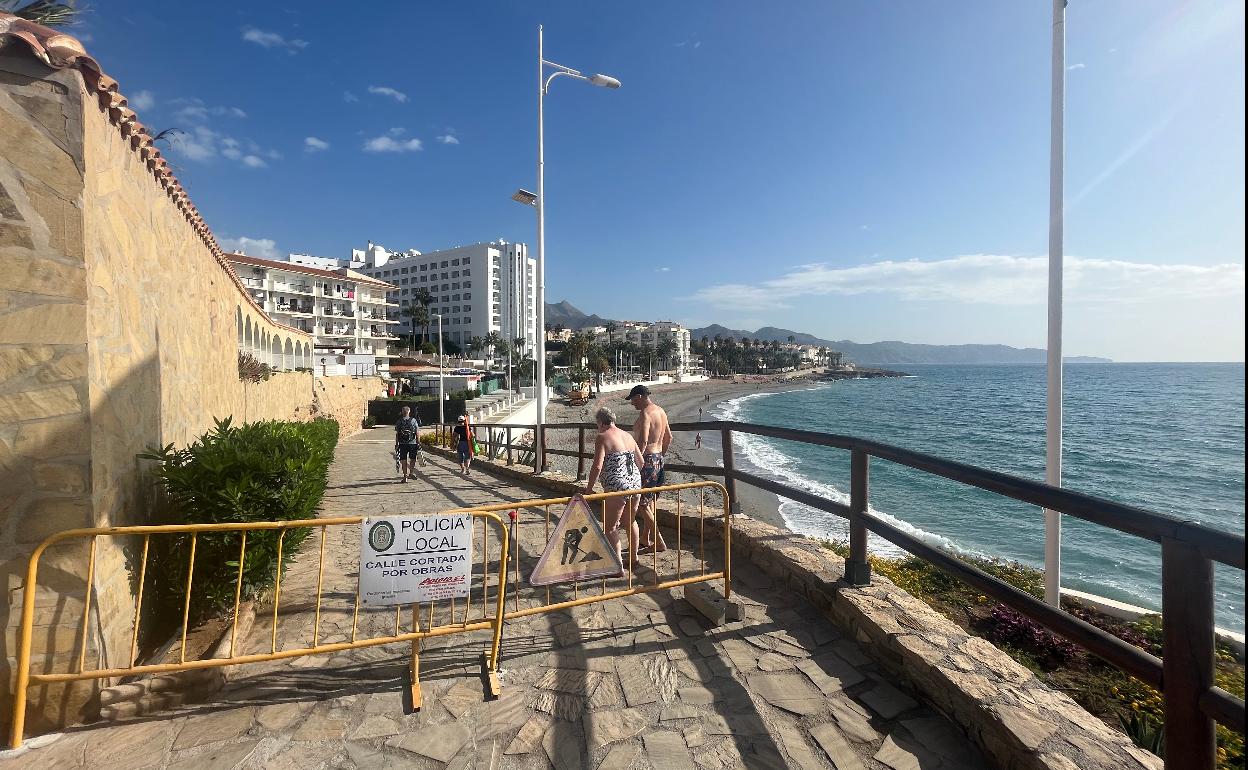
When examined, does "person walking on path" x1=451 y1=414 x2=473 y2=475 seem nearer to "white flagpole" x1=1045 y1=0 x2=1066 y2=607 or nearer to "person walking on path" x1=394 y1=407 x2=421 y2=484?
"person walking on path" x1=394 y1=407 x2=421 y2=484

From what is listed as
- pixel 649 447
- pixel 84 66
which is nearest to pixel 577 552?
pixel 649 447

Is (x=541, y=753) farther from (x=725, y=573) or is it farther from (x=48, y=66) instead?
(x=48, y=66)

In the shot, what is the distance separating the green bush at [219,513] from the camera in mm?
3598

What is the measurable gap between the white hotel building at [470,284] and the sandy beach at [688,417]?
29247 mm

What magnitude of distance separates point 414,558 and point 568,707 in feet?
4.08

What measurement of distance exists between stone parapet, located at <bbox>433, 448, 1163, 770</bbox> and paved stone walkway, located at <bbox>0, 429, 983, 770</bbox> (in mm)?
134

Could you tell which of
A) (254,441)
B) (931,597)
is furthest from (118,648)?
(931,597)

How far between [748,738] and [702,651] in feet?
2.53

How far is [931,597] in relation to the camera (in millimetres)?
5992

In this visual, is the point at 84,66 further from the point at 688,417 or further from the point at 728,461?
the point at 688,417

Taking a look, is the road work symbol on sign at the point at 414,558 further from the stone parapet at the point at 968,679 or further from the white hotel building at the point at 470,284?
the white hotel building at the point at 470,284

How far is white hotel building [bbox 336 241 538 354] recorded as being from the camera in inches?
3868

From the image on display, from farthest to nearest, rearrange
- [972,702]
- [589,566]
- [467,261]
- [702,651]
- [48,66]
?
1. [467,261]
2. [589,566]
3. [702,651]
4. [48,66]
5. [972,702]

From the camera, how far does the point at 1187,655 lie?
1.82 meters
